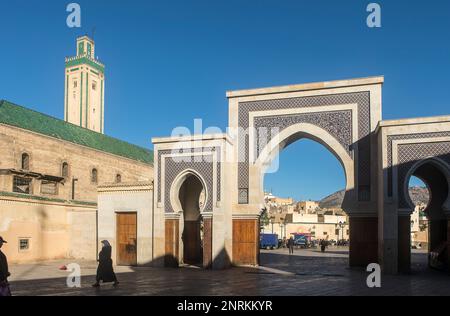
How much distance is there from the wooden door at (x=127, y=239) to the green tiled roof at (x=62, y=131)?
928cm

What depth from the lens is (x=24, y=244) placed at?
18.6 meters

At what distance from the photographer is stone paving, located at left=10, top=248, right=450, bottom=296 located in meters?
10.2

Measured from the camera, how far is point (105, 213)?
18141mm

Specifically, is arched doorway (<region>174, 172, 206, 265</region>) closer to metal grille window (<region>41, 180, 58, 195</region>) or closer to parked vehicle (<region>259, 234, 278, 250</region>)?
metal grille window (<region>41, 180, 58, 195</region>)

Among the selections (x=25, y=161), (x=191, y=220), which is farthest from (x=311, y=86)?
(x=25, y=161)

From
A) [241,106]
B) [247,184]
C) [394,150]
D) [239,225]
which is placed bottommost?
[239,225]

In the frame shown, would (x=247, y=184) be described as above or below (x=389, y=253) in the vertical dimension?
above

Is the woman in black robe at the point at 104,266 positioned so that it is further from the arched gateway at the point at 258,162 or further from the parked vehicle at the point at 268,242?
the parked vehicle at the point at 268,242

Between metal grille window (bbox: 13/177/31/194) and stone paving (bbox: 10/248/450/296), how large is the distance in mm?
7492

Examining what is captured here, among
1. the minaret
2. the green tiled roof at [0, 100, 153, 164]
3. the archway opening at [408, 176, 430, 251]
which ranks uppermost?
the minaret

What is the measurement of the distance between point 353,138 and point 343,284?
6.03 meters

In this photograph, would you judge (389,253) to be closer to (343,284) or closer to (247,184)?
(343,284)

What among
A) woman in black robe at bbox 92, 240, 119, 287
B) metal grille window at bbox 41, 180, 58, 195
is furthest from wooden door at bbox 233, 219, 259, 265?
metal grille window at bbox 41, 180, 58, 195
